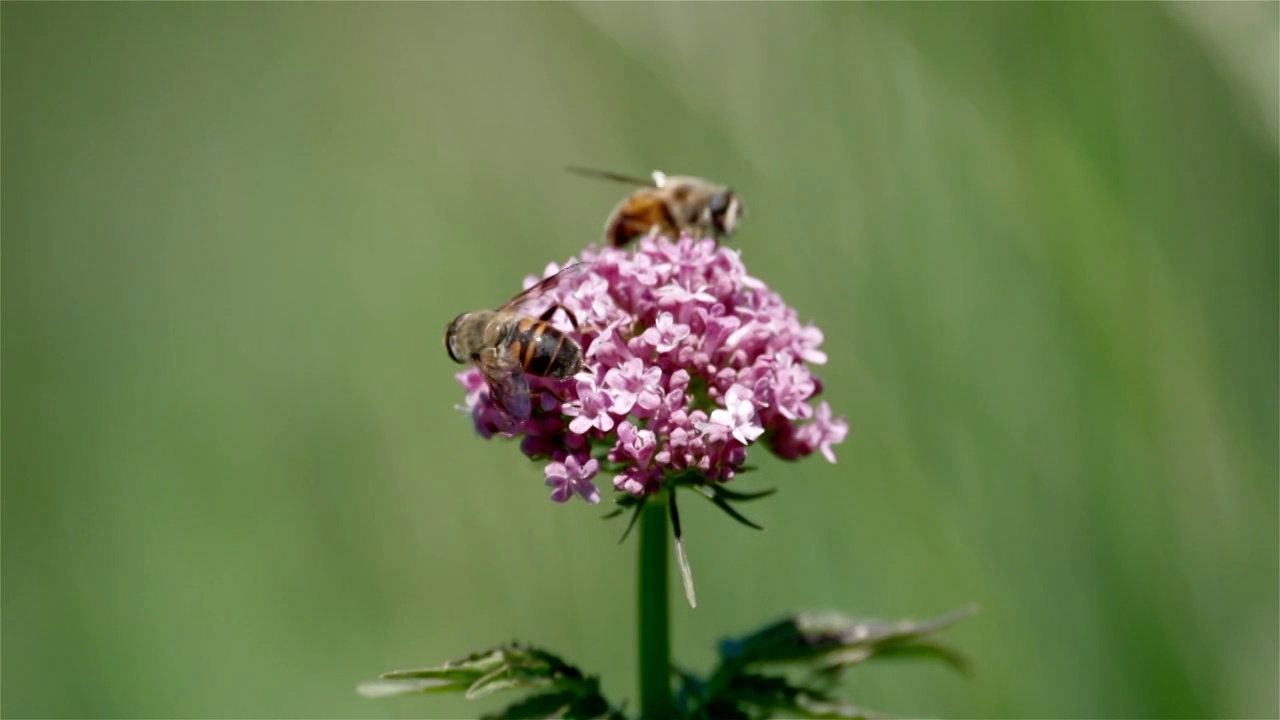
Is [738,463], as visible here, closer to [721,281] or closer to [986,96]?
[721,281]

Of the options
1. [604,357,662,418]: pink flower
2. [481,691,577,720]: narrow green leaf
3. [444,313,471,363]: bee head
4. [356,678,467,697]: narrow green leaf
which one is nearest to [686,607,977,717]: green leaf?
[481,691,577,720]: narrow green leaf

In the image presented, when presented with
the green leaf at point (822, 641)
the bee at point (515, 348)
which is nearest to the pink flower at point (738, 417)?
the bee at point (515, 348)

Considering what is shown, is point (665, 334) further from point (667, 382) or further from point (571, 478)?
point (571, 478)

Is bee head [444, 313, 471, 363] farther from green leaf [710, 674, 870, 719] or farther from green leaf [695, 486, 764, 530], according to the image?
green leaf [710, 674, 870, 719]

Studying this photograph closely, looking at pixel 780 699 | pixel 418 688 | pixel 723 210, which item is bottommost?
pixel 780 699

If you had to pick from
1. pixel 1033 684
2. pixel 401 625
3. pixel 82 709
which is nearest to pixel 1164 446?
pixel 1033 684

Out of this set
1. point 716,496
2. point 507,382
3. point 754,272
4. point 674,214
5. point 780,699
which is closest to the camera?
point 716,496

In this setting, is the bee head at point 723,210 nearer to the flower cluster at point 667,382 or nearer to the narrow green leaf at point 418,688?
the flower cluster at point 667,382

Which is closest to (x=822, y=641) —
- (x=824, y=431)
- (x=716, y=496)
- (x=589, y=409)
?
(x=824, y=431)
